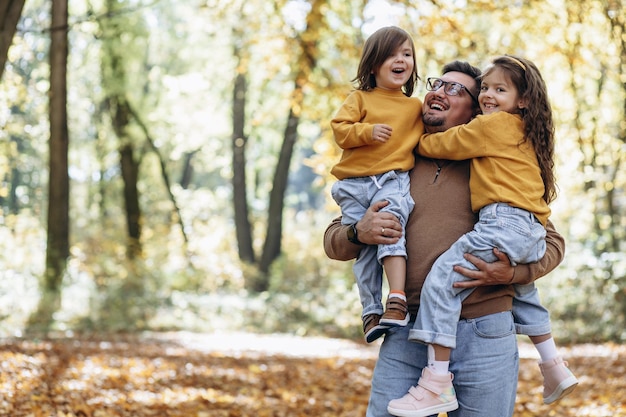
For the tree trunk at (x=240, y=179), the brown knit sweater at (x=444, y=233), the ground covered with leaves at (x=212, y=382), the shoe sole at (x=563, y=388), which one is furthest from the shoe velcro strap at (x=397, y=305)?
the tree trunk at (x=240, y=179)

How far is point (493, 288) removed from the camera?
3.15 metres

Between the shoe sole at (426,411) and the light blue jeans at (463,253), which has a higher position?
the light blue jeans at (463,253)

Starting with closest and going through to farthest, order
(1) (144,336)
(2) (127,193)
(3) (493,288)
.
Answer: (3) (493,288) < (1) (144,336) < (2) (127,193)

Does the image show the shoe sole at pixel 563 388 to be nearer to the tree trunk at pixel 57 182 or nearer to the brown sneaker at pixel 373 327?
the brown sneaker at pixel 373 327

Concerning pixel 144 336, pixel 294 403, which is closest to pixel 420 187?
pixel 294 403

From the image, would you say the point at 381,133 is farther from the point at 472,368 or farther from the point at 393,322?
the point at 472,368

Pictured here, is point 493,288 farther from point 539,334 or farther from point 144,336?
point 144,336

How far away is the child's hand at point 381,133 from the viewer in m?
3.29

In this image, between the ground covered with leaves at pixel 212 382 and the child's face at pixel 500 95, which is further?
the ground covered with leaves at pixel 212 382

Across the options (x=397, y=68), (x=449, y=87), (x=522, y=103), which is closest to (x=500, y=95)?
(x=522, y=103)

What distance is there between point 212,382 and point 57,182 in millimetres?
8117

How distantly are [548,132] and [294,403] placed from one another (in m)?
4.97

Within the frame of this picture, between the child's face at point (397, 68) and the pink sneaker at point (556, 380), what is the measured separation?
4.41ft

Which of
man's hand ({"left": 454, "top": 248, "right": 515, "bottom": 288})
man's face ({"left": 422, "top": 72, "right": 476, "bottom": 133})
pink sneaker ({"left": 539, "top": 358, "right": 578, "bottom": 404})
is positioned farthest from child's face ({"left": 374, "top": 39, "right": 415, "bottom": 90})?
pink sneaker ({"left": 539, "top": 358, "right": 578, "bottom": 404})
